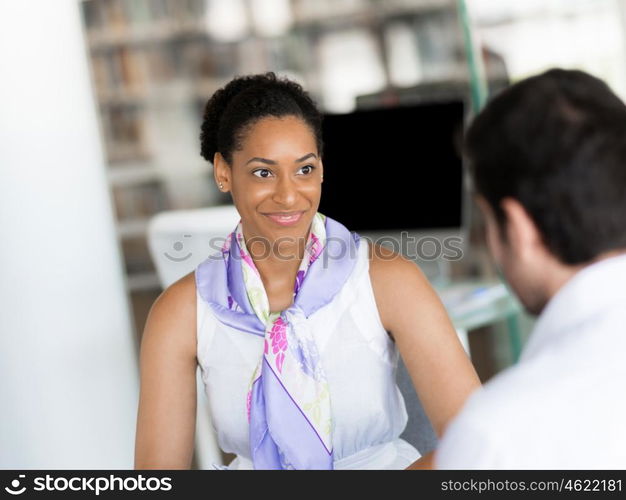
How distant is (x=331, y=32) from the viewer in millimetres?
5590

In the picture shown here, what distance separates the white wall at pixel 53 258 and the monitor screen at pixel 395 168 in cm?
83

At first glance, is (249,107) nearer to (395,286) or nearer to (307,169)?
(307,169)

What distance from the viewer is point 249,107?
4.56 feet

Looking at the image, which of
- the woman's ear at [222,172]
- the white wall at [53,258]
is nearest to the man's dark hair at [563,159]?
the woman's ear at [222,172]

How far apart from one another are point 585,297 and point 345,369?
692mm

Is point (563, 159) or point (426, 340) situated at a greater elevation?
point (563, 159)

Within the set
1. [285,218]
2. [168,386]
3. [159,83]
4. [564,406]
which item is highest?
[159,83]

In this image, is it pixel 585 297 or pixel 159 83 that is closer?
pixel 585 297

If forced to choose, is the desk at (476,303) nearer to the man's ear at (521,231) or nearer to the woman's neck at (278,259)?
the woman's neck at (278,259)

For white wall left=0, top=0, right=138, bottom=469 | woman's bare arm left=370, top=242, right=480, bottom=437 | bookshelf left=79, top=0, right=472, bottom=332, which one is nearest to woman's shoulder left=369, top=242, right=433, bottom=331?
woman's bare arm left=370, top=242, right=480, bottom=437

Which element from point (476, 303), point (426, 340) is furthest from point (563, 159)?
point (476, 303)

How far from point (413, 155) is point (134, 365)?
978mm

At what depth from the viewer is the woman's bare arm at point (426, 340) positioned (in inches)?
52.2

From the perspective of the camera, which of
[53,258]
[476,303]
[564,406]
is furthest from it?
[476,303]
